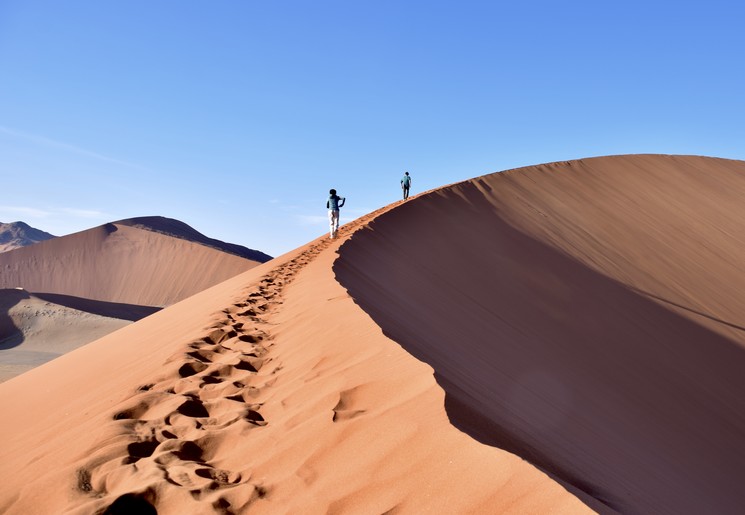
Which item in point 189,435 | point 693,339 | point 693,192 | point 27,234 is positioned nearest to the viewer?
point 189,435

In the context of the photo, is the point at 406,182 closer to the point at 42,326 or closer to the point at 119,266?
the point at 42,326

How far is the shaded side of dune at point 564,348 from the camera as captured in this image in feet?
12.2

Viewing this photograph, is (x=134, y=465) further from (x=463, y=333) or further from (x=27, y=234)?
(x=27, y=234)

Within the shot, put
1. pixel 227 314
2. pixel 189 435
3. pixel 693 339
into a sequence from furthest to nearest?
1. pixel 693 339
2. pixel 227 314
3. pixel 189 435

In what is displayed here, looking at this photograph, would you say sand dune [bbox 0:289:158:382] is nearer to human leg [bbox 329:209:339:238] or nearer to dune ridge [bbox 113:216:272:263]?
human leg [bbox 329:209:339:238]

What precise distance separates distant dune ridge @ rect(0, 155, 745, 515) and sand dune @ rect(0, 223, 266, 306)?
120 feet

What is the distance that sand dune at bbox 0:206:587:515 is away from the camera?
6.70ft

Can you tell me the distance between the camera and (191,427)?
2967 mm

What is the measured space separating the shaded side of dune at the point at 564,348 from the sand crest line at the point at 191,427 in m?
0.98

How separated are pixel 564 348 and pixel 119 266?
51.0 metres

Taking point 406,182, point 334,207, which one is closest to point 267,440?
point 334,207

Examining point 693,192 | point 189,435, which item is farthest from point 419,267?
point 693,192

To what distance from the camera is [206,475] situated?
7.89 feet

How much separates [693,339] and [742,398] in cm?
166
